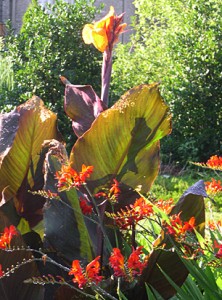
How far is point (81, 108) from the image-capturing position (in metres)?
2.22

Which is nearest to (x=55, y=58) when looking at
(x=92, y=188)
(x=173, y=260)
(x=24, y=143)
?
(x=24, y=143)

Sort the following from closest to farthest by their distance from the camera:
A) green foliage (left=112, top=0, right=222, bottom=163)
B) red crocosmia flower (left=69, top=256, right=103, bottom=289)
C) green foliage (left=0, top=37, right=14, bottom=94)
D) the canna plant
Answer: red crocosmia flower (left=69, top=256, right=103, bottom=289) → the canna plant → green foliage (left=112, top=0, right=222, bottom=163) → green foliage (left=0, top=37, right=14, bottom=94)

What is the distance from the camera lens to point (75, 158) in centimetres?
211

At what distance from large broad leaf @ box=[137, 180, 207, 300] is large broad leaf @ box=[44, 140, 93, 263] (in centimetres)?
21

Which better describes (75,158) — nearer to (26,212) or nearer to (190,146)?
(26,212)

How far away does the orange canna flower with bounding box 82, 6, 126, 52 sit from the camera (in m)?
2.14

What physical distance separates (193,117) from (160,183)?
1.66 m

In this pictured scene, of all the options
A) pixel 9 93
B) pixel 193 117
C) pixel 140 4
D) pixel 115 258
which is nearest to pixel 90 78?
pixel 9 93

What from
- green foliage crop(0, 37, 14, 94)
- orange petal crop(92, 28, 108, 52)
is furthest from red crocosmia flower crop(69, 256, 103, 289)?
green foliage crop(0, 37, 14, 94)

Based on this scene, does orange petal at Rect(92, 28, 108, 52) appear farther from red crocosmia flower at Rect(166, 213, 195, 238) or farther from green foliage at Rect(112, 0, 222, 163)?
green foliage at Rect(112, 0, 222, 163)

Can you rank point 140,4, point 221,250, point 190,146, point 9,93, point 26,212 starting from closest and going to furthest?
point 221,250
point 26,212
point 9,93
point 190,146
point 140,4

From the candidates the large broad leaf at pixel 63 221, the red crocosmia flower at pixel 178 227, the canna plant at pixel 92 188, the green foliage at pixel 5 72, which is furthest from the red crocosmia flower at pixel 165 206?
the green foliage at pixel 5 72

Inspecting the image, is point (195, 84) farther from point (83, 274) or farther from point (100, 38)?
point (83, 274)

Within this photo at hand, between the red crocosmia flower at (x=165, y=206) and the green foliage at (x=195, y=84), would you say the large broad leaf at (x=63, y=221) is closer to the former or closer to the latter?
the red crocosmia flower at (x=165, y=206)
